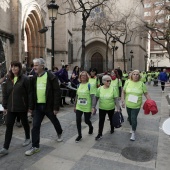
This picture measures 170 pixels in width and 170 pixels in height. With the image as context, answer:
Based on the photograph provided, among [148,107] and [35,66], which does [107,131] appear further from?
[35,66]

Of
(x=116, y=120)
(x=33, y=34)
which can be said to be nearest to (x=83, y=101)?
(x=116, y=120)

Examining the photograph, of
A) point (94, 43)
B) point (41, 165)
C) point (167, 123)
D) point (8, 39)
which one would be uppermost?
point (94, 43)

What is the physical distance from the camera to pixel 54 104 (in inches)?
189

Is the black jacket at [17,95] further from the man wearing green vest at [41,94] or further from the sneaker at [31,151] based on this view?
the sneaker at [31,151]

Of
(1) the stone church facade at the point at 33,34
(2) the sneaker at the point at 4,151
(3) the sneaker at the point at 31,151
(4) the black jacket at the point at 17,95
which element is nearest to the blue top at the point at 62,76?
(4) the black jacket at the point at 17,95

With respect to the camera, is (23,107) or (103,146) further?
(103,146)

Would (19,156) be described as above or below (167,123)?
below

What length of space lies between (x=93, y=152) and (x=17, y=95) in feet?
6.36

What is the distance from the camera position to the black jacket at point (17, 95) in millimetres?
4703

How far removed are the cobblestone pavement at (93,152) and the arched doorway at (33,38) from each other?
15.6m

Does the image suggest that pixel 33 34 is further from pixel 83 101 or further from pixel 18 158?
pixel 18 158

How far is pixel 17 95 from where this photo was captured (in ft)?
15.5

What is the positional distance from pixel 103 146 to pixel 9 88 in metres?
2.37

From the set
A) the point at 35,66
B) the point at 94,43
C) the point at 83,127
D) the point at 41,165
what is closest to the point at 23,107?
the point at 35,66
